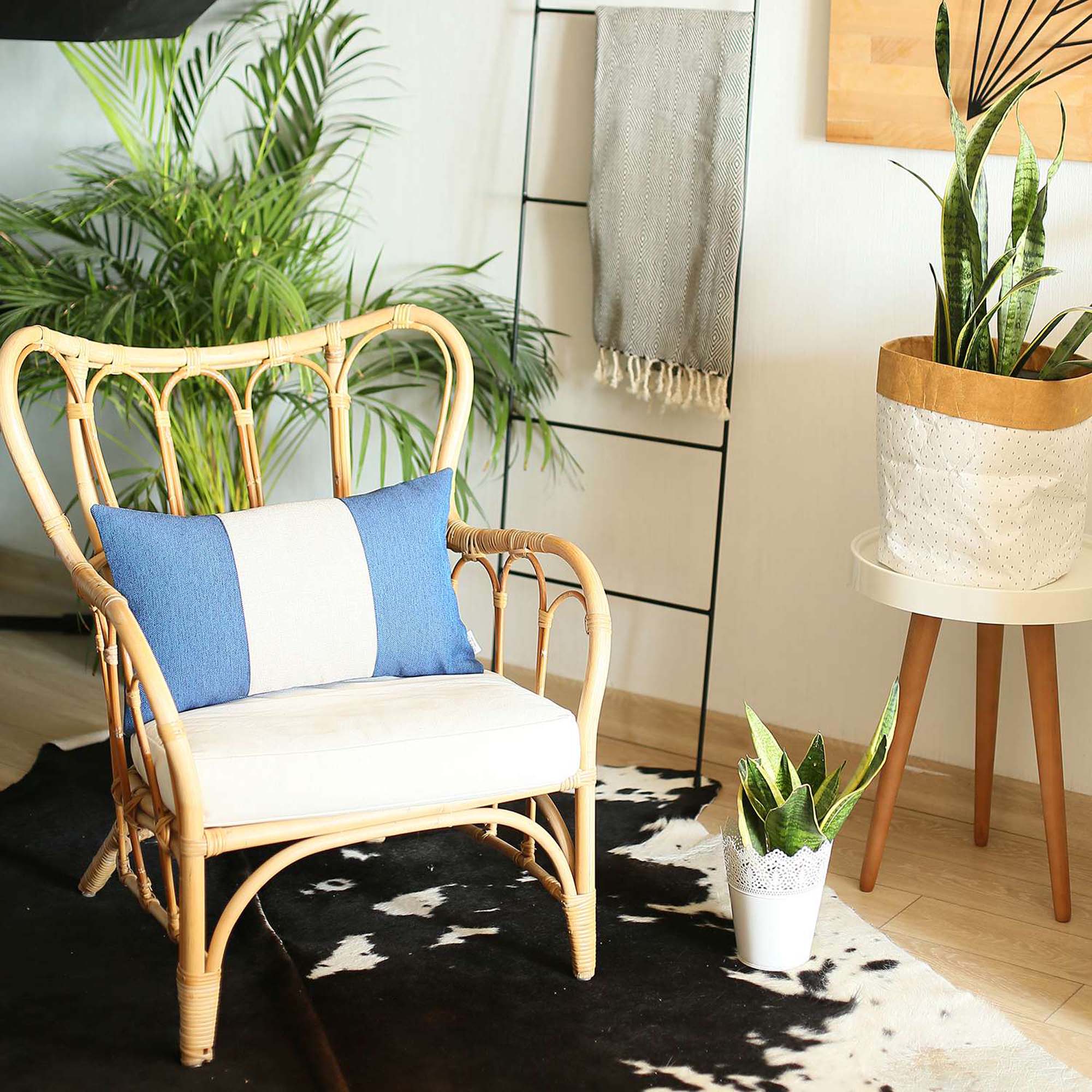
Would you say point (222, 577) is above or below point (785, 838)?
above

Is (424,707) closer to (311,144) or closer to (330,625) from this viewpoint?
(330,625)

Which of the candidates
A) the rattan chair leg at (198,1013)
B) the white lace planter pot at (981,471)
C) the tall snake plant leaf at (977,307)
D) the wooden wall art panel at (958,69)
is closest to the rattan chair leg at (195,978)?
the rattan chair leg at (198,1013)

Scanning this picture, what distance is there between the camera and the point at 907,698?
86.9 inches

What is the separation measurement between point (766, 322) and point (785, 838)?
109cm

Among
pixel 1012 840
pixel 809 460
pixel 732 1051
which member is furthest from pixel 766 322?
pixel 732 1051

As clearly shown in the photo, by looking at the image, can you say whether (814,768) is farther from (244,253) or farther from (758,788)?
(244,253)

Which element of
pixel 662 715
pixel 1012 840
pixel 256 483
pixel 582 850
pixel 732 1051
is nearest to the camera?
pixel 732 1051

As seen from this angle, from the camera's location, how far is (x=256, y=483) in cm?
226

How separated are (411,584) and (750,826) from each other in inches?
24.4

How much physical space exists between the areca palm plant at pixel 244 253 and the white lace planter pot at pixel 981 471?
877mm

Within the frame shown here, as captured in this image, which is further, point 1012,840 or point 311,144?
point 311,144

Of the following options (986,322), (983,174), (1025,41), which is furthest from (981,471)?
(1025,41)

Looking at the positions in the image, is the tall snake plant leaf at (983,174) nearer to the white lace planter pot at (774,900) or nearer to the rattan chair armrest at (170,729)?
the white lace planter pot at (774,900)

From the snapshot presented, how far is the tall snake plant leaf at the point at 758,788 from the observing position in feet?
6.59
